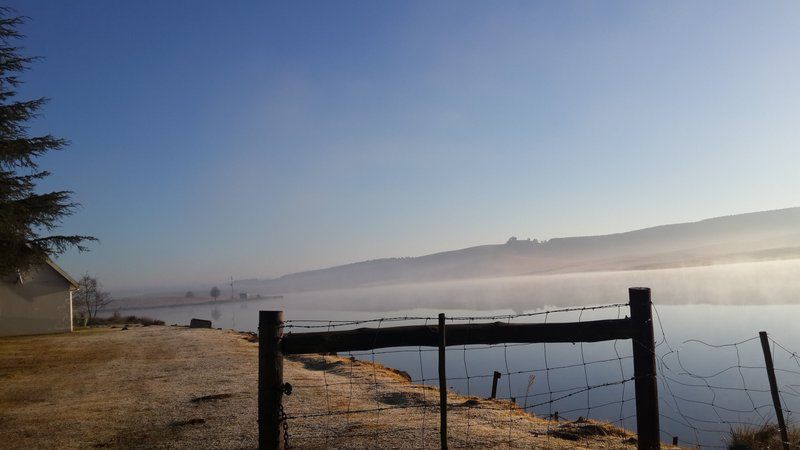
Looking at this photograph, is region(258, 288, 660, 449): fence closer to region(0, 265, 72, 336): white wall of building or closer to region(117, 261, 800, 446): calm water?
region(117, 261, 800, 446): calm water

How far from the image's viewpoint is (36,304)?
34.6 m

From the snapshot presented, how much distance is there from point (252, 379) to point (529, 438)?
31.4ft

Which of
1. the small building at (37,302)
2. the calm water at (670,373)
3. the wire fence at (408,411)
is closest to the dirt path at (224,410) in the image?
the wire fence at (408,411)

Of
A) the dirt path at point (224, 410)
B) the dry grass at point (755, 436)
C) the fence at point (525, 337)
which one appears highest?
the fence at point (525, 337)

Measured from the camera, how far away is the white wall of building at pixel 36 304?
3347 centimetres

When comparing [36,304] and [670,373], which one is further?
[36,304]

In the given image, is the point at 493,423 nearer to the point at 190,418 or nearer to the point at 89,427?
the point at 190,418

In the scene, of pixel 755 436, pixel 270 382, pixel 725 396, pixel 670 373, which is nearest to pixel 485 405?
pixel 755 436

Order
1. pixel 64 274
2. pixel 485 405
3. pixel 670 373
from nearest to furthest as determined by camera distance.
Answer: pixel 485 405 → pixel 670 373 → pixel 64 274

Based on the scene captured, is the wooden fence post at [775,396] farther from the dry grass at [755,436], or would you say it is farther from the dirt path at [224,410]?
the dirt path at [224,410]

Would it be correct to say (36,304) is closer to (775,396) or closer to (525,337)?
(525,337)

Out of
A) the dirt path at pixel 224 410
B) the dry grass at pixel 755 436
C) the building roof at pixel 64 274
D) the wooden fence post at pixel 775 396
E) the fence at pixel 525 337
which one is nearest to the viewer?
the fence at pixel 525 337

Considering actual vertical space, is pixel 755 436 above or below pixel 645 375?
below

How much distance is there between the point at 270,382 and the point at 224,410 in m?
6.21
